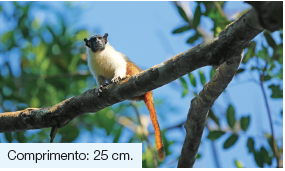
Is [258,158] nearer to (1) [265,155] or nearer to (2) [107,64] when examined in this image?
(1) [265,155]

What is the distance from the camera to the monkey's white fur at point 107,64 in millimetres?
3326

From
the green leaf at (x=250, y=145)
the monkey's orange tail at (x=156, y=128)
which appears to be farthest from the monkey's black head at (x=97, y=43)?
the green leaf at (x=250, y=145)

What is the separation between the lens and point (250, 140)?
311cm

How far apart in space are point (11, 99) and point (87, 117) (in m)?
1.24

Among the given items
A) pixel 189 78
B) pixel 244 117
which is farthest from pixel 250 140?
pixel 189 78

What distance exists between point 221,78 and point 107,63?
1761 millimetres

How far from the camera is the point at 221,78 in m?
2.07

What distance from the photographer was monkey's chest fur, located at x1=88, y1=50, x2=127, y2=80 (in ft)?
11.0


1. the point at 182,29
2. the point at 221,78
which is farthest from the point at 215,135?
the point at 182,29

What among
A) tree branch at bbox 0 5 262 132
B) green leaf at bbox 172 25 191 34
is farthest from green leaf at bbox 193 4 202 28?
tree branch at bbox 0 5 262 132

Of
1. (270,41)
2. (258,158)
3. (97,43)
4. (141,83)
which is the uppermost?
(97,43)

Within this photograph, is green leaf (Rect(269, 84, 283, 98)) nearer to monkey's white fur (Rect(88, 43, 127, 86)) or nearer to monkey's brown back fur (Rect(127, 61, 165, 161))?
monkey's brown back fur (Rect(127, 61, 165, 161))

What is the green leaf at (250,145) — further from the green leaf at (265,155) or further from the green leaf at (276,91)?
the green leaf at (276,91)

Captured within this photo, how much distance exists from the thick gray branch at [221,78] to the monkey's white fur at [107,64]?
3.83 ft
